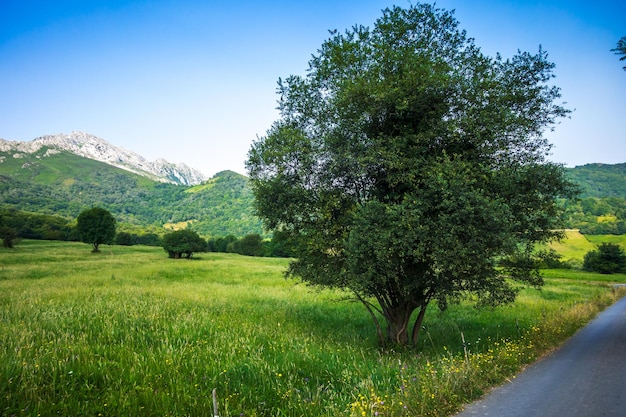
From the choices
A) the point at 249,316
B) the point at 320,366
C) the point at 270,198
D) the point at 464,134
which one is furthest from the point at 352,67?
the point at 249,316

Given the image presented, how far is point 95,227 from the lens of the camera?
76.2 meters

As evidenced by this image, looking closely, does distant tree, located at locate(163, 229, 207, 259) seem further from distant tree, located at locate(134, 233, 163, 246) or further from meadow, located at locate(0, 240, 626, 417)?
distant tree, located at locate(134, 233, 163, 246)

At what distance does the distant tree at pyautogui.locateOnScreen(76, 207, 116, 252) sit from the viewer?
7575 centimetres

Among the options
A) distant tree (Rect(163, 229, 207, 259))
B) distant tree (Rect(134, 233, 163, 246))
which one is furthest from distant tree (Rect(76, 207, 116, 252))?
distant tree (Rect(134, 233, 163, 246))

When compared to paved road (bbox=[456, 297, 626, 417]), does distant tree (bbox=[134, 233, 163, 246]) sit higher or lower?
lower

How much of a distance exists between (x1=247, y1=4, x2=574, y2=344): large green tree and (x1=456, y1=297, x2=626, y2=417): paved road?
3088 millimetres

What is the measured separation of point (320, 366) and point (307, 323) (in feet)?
25.7

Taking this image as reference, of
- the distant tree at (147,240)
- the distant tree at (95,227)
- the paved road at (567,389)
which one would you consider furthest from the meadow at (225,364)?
the distant tree at (147,240)

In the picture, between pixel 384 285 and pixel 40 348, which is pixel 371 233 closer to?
pixel 384 285

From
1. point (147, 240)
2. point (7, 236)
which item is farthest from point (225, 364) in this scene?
point (147, 240)

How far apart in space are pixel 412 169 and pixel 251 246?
103 meters

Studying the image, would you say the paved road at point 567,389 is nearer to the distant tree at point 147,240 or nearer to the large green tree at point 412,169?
the large green tree at point 412,169

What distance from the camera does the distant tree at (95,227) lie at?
7575cm

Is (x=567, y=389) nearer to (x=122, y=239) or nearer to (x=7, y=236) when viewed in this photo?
(x=7, y=236)
